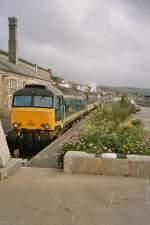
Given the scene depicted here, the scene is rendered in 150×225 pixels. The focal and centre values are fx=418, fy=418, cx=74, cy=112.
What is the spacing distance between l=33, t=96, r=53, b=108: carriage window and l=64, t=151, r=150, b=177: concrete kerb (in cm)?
949

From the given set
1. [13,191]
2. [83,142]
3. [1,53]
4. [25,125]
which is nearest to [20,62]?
[1,53]

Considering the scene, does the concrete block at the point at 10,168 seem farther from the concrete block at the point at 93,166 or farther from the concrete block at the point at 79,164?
the concrete block at the point at 93,166

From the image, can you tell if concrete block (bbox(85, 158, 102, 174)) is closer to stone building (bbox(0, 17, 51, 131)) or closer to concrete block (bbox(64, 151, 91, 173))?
concrete block (bbox(64, 151, 91, 173))

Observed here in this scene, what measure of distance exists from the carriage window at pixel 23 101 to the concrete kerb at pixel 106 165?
968 centimetres

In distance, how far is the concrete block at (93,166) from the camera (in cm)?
918

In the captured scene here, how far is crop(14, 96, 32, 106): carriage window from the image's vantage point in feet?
61.6

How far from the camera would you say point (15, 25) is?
44.2 m

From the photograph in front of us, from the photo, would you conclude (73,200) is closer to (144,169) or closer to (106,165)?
(106,165)

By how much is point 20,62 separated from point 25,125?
113ft

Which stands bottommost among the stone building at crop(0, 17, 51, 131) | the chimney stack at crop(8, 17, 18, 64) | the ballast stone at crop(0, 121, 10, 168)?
the ballast stone at crop(0, 121, 10, 168)

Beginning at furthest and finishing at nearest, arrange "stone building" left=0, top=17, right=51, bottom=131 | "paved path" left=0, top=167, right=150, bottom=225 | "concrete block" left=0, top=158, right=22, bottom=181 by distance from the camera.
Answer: "stone building" left=0, top=17, right=51, bottom=131, "concrete block" left=0, top=158, right=22, bottom=181, "paved path" left=0, top=167, right=150, bottom=225

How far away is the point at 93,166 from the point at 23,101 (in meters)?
10.3

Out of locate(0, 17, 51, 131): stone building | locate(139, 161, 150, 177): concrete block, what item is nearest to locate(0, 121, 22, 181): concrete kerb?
locate(139, 161, 150, 177): concrete block

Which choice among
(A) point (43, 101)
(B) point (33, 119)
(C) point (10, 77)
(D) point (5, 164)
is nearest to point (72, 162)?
(D) point (5, 164)
